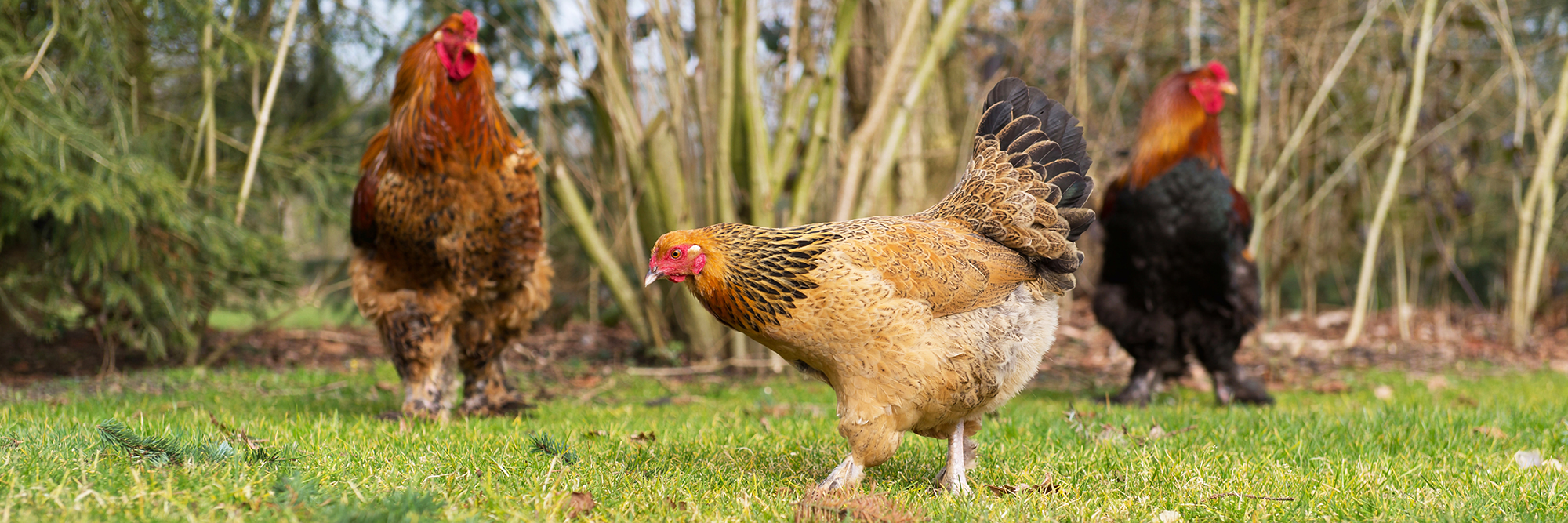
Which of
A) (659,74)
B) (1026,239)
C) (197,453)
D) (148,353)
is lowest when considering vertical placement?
(148,353)

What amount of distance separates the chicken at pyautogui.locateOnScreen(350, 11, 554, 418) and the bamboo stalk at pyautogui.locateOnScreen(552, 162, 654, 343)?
2.10 metres

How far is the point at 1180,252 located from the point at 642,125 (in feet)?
13.6

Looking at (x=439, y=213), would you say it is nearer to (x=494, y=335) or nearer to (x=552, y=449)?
(x=494, y=335)

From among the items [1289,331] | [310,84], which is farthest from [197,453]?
[1289,331]

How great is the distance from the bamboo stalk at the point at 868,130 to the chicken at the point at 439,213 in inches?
113

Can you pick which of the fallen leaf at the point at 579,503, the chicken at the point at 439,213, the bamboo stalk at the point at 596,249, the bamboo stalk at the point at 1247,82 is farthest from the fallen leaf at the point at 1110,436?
the bamboo stalk at the point at 596,249

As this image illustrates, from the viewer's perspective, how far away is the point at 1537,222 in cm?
970

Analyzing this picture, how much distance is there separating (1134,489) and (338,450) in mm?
2818

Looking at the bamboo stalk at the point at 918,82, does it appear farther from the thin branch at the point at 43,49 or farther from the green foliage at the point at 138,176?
the thin branch at the point at 43,49

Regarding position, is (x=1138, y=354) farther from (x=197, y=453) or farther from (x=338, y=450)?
(x=197, y=453)

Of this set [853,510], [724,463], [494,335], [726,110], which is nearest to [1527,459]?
[853,510]

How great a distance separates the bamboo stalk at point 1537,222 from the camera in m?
8.76

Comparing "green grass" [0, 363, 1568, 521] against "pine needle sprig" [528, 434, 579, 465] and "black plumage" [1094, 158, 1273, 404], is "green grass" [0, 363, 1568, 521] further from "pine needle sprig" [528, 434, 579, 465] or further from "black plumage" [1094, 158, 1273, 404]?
"black plumage" [1094, 158, 1273, 404]

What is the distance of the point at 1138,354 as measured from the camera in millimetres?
6324
